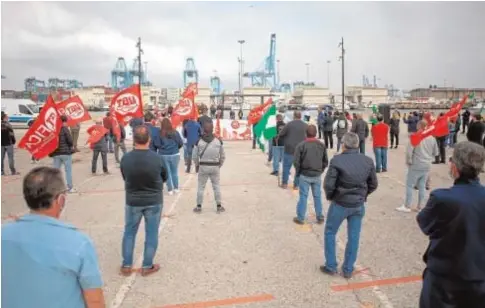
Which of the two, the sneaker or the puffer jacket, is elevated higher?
the puffer jacket

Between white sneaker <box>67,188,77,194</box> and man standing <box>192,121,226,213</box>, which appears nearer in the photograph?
man standing <box>192,121,226,213</box>

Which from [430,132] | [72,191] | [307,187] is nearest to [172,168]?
[72,191]

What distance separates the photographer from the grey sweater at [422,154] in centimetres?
704

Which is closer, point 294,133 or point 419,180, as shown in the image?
point 419,180

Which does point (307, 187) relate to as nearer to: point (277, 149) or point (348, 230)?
point (348, 230)

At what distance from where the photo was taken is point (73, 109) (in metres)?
10.9

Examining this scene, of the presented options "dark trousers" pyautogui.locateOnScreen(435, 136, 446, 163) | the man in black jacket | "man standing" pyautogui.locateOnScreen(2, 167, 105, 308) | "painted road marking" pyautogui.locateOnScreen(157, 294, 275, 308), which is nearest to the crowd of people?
"man standing" pyautogui.locateOnScreen(2, 167, 105, 308)

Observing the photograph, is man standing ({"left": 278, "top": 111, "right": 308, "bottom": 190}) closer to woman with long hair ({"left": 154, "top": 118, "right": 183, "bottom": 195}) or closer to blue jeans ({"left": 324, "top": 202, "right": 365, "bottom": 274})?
woman with long hair ({"left": 154, "top": 118, "right": 183, "bottom": 195})

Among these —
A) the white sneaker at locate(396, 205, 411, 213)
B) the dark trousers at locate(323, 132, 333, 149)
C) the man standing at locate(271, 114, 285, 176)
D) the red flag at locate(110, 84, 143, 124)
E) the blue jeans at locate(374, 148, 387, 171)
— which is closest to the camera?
the white sneaker at locate(396, 205, 411, 213)

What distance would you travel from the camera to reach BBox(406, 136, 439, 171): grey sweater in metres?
7.04

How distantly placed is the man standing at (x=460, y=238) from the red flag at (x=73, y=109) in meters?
9.98

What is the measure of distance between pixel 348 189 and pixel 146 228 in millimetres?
2486

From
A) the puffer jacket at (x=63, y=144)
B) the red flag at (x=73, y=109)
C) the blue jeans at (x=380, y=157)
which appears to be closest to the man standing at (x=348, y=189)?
the puffer jacket at (x=63, y=144)

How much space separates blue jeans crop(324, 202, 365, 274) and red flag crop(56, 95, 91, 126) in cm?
836
